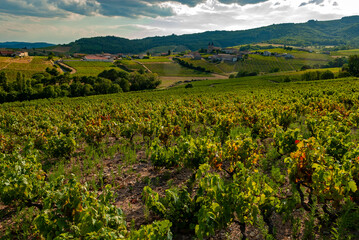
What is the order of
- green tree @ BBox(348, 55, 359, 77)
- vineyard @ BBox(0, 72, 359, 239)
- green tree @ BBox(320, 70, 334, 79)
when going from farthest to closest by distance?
green tree @ BBox(348, 55, 359, 77), green tree @ BBox(320, 70, 334, 79), vineyard @ BBox(0, 72, 359, 239)

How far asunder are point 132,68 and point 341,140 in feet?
496

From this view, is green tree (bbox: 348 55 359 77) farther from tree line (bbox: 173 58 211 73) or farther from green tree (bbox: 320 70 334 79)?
tree line (bbox: 173 58 211 73)

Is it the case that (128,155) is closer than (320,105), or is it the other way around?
(128,155)

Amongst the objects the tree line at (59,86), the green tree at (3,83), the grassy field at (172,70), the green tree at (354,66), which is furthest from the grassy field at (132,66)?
the green tree at (354,66)

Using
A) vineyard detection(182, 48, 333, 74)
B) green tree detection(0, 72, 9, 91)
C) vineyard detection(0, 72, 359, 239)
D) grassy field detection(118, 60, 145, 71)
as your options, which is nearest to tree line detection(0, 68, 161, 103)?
green tree detection(0, 72, 9, 91)

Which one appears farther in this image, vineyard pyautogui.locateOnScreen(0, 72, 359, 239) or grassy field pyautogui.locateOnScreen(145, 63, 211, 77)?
grassy field pyautogui.locateOnScreen(145, 63, 211, 77)

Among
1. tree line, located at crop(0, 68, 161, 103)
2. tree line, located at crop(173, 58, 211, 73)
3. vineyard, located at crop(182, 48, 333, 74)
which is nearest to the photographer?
tree line, located at crop(0, 68, 161, 103)

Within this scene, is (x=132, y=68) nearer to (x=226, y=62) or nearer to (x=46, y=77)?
(x=46, y=77)

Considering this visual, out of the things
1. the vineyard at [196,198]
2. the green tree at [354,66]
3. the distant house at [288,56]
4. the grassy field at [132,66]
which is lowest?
the vineyard at [196,198]

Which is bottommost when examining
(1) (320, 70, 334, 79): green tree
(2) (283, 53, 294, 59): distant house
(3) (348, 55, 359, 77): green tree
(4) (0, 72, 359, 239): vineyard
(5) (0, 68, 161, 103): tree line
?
(4) (0, 72, 359, 239): vineyard

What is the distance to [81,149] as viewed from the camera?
15.8 meters

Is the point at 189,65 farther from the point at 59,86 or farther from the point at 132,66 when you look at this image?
the point at 59,86

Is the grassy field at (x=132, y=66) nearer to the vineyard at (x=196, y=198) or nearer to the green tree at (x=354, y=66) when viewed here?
the green tree at (x=354, y=66)

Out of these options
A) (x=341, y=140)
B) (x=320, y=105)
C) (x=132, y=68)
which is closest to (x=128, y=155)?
(x=341, y=140)
